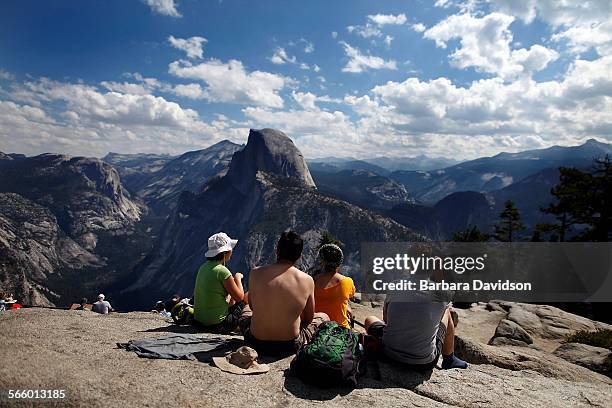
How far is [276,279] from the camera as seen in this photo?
22.4ft

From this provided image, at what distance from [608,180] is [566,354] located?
2772cm

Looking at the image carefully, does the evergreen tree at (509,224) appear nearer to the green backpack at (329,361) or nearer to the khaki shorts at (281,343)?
the khaki shorts at (281,343)

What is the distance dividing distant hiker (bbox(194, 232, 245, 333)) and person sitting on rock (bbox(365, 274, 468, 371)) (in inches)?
149

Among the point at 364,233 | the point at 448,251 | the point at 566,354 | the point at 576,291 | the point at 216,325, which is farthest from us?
the point at 364,233

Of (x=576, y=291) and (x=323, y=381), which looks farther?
(x=576, y=291)

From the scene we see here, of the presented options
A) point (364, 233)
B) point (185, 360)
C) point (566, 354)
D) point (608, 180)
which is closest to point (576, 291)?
point (608, 180)

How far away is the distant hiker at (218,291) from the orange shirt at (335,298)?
2.00 metres

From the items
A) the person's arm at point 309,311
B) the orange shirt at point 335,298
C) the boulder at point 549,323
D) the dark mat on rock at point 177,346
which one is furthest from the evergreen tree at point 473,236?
the dark mat on rock at point 177,346

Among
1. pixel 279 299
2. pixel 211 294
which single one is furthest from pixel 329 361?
pixel 211 294

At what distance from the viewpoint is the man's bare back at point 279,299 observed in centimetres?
679

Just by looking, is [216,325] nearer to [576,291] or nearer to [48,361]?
[48,361]

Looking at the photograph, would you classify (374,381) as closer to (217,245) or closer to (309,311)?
(309,311)

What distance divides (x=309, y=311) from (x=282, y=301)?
30.7 inches

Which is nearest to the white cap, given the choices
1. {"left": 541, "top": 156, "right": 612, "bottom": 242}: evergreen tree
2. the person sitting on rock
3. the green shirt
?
the green shirt
